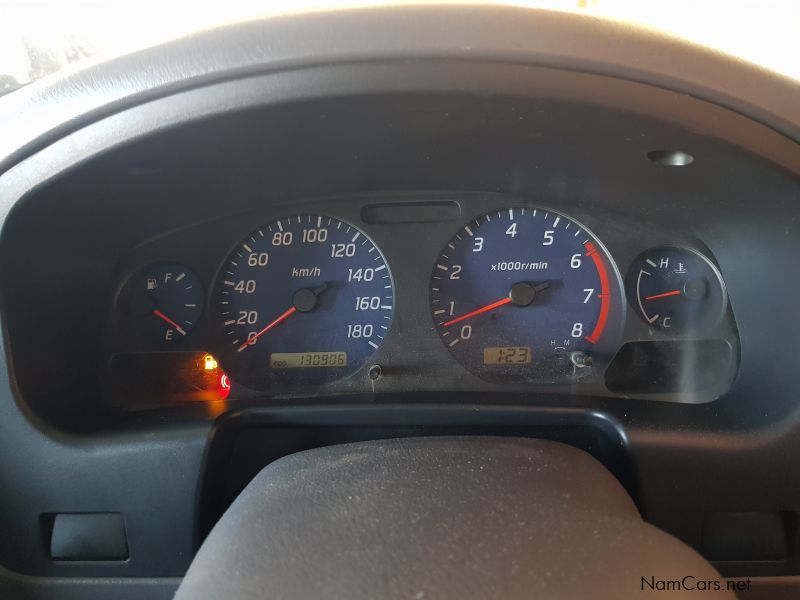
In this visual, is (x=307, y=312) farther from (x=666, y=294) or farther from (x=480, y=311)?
(x=666, y=294)

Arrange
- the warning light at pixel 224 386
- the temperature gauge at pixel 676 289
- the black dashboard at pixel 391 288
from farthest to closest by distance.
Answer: the warning light at pixel 224 386 < the temperature gauge at pixel 676 289 < the black dashboard at pixel 391 288

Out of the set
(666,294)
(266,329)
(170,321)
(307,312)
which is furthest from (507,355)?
(170,321)

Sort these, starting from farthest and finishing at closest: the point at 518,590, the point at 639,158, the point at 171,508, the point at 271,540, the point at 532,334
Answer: the point at 532,334, the point at 171,508, the point at 639,158, the point at 271,540, the point at 518,590

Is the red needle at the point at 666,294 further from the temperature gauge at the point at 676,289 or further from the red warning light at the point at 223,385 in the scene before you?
the red warning light at the point at 223,385

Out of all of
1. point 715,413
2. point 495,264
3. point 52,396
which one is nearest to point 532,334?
point 495,264

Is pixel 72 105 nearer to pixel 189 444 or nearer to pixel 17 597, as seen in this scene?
pixel 189 444

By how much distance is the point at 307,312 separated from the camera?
2.05 metres

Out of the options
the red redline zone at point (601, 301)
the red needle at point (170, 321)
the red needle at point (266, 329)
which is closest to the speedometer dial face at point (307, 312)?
the red needle at point (266, 329)

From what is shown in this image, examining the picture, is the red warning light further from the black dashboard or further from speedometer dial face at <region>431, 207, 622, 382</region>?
speedometer dial face at <region>431, 207, 622, 382</region>

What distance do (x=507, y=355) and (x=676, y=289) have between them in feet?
1.66

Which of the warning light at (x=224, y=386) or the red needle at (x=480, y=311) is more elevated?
the red needle at (x=480, y=311)

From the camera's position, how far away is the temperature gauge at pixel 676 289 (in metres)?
1.96

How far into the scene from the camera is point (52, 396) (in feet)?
5.54

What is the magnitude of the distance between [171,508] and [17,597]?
46 centimetres
